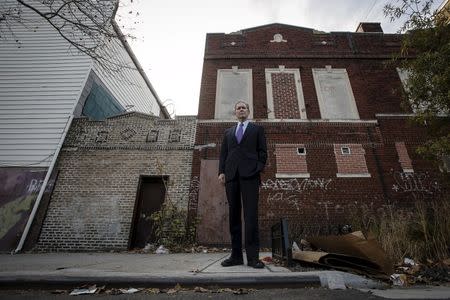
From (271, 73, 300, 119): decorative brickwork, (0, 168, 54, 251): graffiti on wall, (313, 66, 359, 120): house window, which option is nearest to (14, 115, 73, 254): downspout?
(0, 168, 54, 251): graffiti on wall

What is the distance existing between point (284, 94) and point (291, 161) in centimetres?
280

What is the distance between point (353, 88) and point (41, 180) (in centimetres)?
1118

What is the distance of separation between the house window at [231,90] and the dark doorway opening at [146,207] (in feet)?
10.6

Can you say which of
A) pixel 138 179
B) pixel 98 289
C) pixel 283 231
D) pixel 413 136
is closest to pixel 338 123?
pixel 413 136

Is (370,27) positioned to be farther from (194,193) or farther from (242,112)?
(242,112)

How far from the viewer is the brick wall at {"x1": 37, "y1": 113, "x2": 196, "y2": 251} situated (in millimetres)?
7672

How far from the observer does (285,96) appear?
10.2 m

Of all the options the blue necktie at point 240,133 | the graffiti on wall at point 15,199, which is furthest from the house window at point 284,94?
the graffiti on wall at point 15,199

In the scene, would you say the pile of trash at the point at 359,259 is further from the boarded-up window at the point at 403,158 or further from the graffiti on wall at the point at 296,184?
the boarded-up window at the point at 403,158

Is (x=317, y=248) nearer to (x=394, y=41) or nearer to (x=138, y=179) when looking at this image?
(x=138, y=179)

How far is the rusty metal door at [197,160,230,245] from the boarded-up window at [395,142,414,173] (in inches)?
232

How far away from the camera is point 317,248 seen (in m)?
3.16

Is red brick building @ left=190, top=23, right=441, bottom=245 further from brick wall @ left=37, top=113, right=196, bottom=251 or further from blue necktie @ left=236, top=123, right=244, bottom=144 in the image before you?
blue necktie @ left=236, top=123, right=244, bottom=144

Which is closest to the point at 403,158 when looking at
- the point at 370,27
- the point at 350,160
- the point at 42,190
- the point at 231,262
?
Answer: the point at 350,160
